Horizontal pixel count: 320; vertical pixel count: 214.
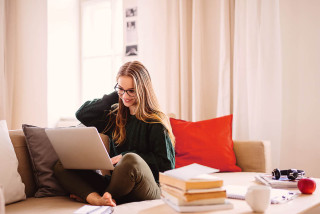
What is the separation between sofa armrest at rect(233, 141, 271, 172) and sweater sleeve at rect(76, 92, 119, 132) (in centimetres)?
92

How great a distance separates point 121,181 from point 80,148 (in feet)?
0.76

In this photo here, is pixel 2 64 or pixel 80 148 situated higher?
pixel 2 64

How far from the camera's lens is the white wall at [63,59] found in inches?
143

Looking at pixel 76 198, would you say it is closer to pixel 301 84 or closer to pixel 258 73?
pixel 258 73

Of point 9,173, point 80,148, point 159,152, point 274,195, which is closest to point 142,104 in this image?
point 159,152

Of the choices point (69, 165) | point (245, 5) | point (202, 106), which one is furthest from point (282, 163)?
point (69, 165)

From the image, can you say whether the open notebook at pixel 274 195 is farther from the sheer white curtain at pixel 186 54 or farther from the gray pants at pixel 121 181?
the sheer white curtain at pixel 186 54

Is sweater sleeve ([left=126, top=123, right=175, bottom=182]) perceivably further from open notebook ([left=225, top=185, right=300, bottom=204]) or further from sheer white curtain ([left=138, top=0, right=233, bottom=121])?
sheer white curtain ([left=138, top=0, right=233, bottom=121])

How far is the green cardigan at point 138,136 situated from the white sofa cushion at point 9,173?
508mm

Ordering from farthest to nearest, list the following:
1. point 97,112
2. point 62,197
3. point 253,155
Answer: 1. point 253,155
2. point 97,112
3. point 62,197

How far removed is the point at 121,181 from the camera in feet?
4.64

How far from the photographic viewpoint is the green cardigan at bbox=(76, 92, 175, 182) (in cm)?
173

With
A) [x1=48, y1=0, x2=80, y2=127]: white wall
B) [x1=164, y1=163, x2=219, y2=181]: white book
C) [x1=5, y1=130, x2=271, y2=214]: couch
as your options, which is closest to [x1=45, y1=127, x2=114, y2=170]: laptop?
[x1=5, y1=130, x2=271, y2=214]: couch

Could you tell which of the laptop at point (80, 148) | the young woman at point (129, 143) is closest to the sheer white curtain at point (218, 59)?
the young woman at point (129, 143)
